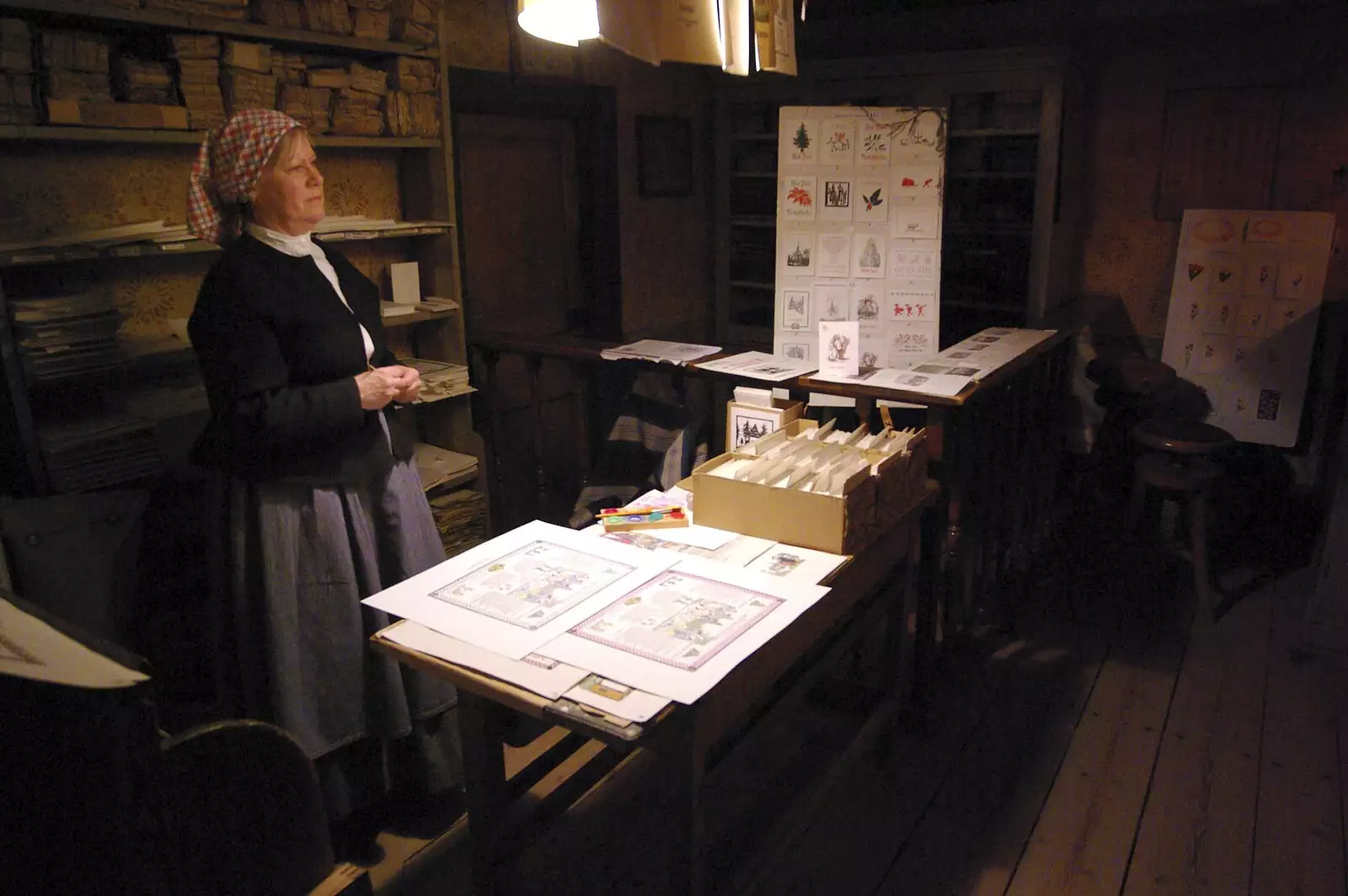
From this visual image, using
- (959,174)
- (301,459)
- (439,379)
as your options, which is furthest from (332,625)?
(959,174)

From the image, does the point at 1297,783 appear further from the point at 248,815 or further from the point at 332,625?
the point at 248,815

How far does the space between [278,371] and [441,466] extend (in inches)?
46.9

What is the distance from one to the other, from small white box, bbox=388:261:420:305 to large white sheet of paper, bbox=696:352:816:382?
3.37 feet

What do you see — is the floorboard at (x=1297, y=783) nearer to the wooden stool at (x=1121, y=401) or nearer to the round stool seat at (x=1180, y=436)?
the round stool seat at (x=1180, y=436)

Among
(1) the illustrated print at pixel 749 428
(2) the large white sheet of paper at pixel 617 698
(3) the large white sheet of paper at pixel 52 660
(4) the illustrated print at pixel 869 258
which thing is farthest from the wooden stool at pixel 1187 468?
(3) the large white sheet of paper at pixel 52 660

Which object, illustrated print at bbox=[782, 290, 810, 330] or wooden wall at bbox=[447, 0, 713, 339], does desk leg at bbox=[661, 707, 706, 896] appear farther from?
wooden wall at bbox=[447, 0, 713, 339]

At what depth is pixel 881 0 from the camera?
4.30m

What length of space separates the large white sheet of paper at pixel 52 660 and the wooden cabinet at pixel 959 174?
387cm

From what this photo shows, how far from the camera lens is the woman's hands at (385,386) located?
194cm

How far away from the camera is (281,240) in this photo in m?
1.93

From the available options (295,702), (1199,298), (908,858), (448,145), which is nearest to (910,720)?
(908,858)

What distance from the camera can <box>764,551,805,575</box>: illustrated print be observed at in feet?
5.86

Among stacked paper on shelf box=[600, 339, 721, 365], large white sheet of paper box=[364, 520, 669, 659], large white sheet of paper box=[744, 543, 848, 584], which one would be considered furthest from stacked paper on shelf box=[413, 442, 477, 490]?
large white sheet of paper box=[744, 543, 848, 584]

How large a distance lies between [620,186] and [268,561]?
287cm
